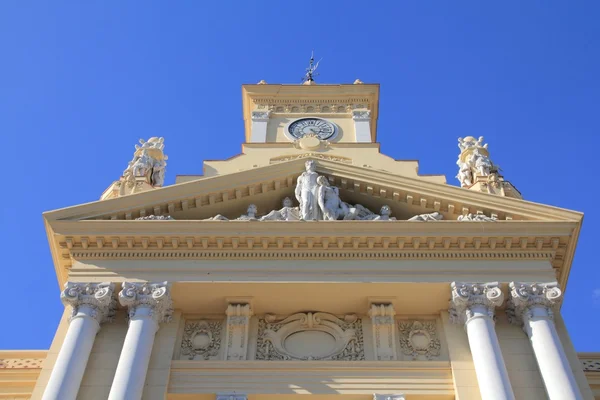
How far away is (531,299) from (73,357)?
878 cm

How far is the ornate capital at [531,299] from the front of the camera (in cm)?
1560

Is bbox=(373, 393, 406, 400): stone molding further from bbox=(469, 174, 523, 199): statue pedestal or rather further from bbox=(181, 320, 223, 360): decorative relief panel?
bbox=(469, 174, 523, 199): statue pedestal

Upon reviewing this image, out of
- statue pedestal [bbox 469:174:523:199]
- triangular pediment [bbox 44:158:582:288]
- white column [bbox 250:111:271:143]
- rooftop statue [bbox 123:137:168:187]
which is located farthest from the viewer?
white column [bbox 250:111:271:143]

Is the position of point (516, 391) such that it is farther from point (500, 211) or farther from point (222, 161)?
point (222, 161)

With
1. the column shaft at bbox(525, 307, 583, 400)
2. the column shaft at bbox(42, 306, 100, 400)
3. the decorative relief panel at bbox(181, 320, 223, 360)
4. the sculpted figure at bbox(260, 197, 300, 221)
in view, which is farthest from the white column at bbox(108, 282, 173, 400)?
the column shaft at bbox(525, 307, 583, 400)

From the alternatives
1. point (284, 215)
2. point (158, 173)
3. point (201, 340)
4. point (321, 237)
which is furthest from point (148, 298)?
point (158, 173)

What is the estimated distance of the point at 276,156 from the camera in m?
21.5

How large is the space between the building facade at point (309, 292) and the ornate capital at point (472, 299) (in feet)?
0.10

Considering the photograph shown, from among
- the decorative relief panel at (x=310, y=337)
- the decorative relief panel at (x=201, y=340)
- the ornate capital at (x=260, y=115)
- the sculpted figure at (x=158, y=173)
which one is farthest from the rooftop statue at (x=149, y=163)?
the ornate capital at (x=260, y=115)

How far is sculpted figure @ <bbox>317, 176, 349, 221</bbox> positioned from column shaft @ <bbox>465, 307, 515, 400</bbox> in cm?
358

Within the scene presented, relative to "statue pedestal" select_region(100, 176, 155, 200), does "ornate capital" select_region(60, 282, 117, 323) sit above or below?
below

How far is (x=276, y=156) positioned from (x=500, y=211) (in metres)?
6.71

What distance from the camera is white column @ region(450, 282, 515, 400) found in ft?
46.1

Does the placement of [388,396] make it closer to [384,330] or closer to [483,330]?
[384,330]
